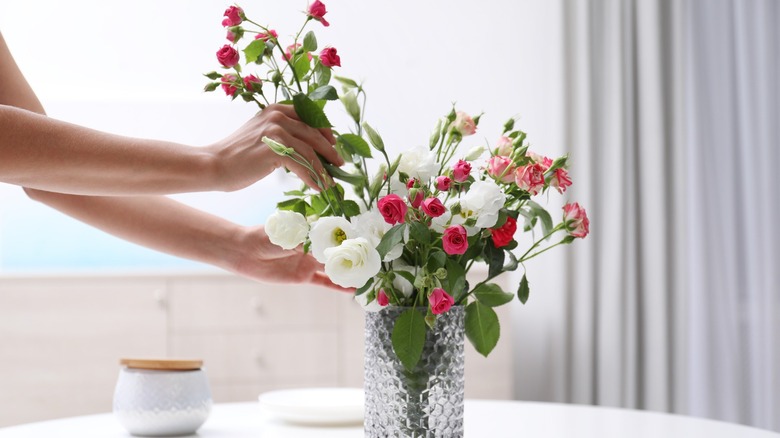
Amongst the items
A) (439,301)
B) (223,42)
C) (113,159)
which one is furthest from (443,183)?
(223,42)

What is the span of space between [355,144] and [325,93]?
0.23 feet

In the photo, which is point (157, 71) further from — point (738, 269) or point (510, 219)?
point (510, 219)

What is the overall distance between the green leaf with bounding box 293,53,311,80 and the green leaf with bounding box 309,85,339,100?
0.17ft

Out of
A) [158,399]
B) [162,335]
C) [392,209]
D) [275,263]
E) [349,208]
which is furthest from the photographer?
[162,335]

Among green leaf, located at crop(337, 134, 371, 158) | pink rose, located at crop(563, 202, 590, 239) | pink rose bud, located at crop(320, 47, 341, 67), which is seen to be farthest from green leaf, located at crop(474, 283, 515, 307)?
pink rose bud, located at crop(320, 47, 341, 67)

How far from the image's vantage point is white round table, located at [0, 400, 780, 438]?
1313mm

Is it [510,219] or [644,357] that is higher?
[510,219]

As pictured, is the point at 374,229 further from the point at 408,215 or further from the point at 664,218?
the point at 664,218

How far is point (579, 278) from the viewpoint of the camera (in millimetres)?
3791

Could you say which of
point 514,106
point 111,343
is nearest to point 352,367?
point 111,343

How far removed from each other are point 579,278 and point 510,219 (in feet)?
9.38

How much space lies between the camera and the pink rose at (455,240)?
0.94 metres

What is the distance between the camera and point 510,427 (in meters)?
1.37

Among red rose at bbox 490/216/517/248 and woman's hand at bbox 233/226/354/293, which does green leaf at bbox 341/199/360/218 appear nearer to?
red rose at bbox 490/216/517/248
